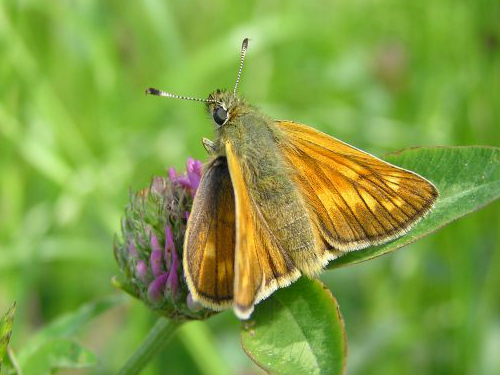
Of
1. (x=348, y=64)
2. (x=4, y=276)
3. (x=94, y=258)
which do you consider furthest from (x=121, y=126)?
(x=348, y=64)

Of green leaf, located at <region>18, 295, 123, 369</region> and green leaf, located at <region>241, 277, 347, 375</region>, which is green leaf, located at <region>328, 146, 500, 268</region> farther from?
green leaf, located at <region>18, 295, 123, 369</region>

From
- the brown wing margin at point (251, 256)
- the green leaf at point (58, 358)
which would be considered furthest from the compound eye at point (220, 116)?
the green leaf at point (58, 358)

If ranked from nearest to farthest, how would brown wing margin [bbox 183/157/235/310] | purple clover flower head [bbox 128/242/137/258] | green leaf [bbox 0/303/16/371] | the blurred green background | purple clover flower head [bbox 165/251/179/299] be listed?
1. green leaf [bbox 0/303/16/371]
2. brown wing margin [bbox 183/157/235/310]
3. purple clover flower head [bbox 165/251/179/299]
4. purple clover flower head [bbox 128/242/137/258]
5. the blurred green background

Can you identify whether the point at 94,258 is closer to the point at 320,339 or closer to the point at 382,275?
the point at 382,275

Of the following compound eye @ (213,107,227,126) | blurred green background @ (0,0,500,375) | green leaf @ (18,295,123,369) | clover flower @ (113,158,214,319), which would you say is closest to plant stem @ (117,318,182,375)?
clover flower @ (113,158,214,319)

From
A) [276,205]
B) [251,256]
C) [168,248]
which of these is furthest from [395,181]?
[168,248]

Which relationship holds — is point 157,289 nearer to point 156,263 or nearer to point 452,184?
point 156,263
